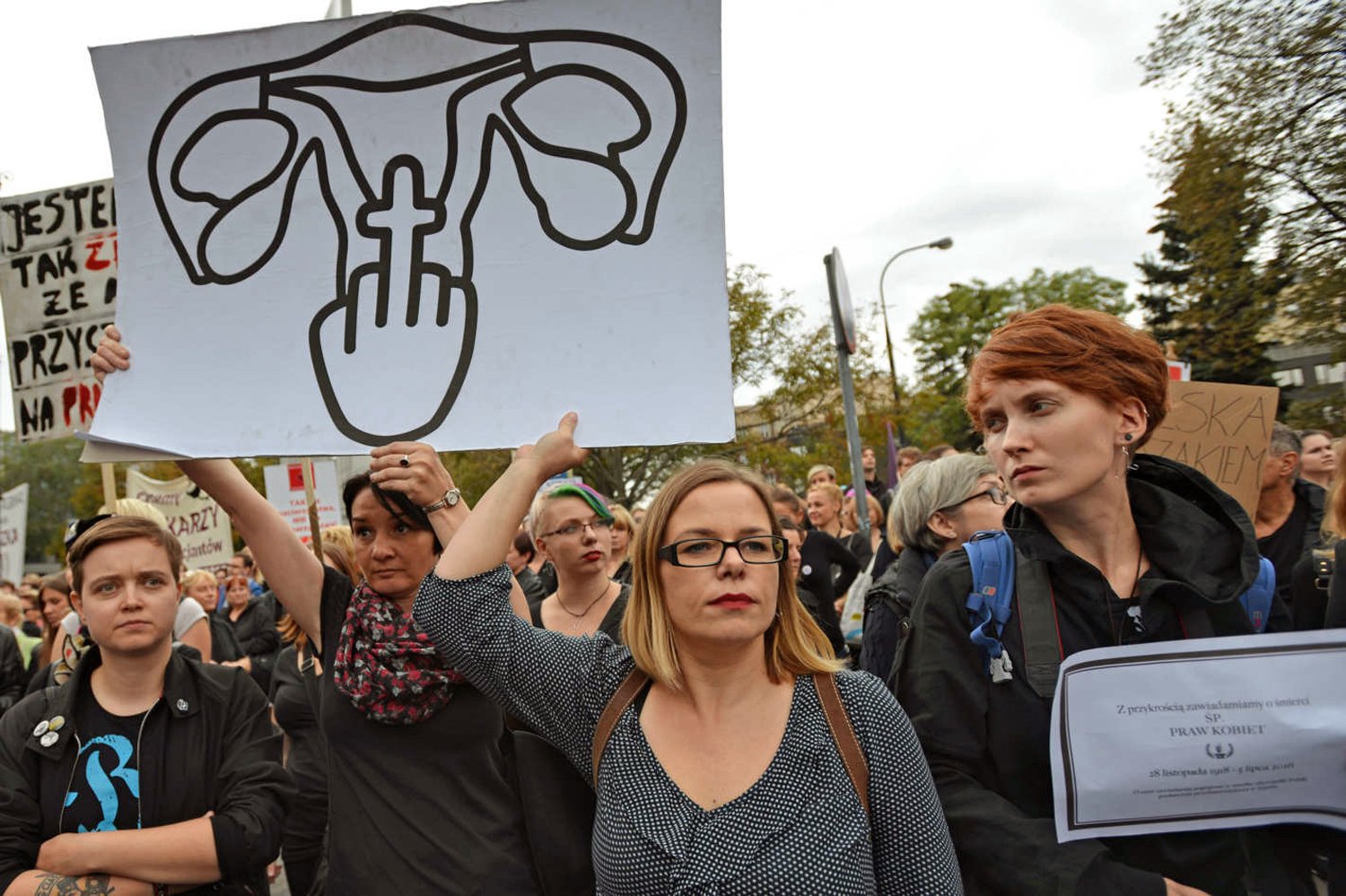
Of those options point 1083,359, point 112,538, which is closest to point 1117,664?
point 1083,359

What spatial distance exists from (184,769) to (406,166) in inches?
60.1

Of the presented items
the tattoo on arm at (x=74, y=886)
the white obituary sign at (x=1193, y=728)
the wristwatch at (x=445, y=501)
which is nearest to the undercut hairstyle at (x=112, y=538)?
the tattoo on arm at (x=74, y=886)

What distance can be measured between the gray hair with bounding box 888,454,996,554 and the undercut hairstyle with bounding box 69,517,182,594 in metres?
2.57

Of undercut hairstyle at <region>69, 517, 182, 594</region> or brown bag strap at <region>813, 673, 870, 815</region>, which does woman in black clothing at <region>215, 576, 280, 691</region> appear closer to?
undercut hairstyle at <region>69, 517, 182, 594</region>

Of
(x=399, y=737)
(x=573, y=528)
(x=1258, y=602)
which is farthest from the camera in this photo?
(x=573, y=528)

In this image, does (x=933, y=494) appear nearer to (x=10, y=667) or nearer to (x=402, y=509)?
(x=402, y=509)

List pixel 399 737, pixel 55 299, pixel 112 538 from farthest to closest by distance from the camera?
pixel 55 299, pixel 112 538, pixel 399 737

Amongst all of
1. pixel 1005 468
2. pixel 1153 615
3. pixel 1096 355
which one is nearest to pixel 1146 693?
pixel 1153 615

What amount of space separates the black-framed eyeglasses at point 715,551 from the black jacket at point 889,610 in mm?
1830

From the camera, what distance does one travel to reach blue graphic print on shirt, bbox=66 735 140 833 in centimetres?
250

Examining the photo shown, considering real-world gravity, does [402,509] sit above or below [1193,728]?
above

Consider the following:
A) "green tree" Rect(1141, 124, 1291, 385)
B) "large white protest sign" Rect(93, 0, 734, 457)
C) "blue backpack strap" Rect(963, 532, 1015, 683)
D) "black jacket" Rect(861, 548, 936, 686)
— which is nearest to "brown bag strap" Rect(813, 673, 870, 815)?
"blue backpack strap" Rect(963, 532, 1015, 683)

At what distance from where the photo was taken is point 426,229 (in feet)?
7.88

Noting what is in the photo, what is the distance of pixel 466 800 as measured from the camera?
2475 millimetres
